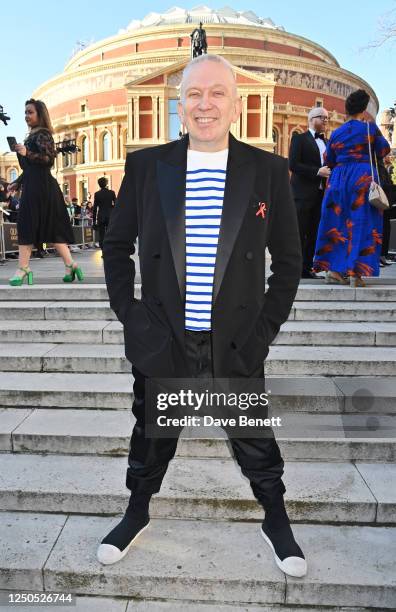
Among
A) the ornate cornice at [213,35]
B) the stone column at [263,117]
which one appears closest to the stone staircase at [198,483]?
the stone column at [263,117]

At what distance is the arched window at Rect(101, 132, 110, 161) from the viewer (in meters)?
57.0

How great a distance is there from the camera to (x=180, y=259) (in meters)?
1.99

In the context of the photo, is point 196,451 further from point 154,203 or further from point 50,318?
point 50,318

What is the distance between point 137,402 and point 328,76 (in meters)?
65.2

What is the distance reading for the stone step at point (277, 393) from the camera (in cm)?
354

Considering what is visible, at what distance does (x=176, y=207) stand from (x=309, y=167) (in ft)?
14.3

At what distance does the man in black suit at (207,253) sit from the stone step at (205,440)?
108 cm

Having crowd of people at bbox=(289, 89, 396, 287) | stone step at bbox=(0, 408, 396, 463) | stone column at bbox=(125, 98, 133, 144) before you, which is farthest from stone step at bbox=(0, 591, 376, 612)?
stone column at bbox=(125, 98, 133, 144)

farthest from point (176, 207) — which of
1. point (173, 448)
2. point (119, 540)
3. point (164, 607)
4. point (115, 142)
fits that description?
point (115, 142)

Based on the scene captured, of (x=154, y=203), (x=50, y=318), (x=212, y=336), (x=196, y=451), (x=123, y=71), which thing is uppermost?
(x=123, y=71)

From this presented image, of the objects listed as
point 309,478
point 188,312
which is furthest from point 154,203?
point 309,478

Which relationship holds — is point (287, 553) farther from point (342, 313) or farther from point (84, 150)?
point (84, 150)

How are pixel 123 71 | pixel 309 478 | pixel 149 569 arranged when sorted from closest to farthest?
pixel 149 569, pixel 309 478, pixel 123 71

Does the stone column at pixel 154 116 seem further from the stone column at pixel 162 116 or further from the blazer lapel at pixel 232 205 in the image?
the blazer lapel at pixel 232 205
